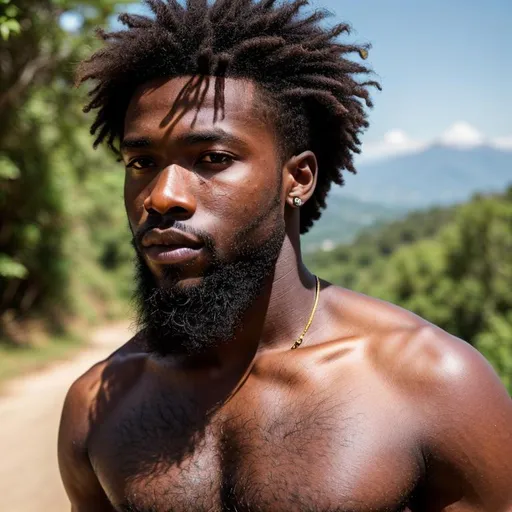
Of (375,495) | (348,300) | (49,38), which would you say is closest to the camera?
(375,495)

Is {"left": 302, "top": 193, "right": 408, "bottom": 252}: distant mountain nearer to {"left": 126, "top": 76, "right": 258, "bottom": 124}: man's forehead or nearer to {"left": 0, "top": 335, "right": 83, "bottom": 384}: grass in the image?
{"left": 126, "top": 76, "right": 258, "bottom": 124}: man's forehead

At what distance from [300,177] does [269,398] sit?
0.76 metres

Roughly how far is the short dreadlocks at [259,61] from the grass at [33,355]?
9139 millimetres

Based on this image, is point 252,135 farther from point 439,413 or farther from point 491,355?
point 491,355

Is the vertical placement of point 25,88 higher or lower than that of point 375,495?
lower

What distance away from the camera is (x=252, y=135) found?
188cm

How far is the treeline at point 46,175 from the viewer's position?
11.3 metres

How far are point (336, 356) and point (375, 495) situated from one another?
44 cm

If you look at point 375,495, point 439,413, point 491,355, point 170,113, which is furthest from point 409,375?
point 491,355

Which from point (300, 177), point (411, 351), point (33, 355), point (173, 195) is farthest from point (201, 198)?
point (33, 355)

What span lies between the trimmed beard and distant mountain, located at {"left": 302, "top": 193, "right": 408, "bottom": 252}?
1.23ft

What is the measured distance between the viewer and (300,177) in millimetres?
2096

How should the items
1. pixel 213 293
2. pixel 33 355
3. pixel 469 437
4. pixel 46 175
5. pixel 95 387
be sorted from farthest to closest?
pixel 46 175 → pixel 33 355 → pixel 95 387 → pixel 213 293 → pixel 469 437

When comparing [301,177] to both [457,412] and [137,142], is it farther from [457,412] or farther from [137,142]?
[457,412]
